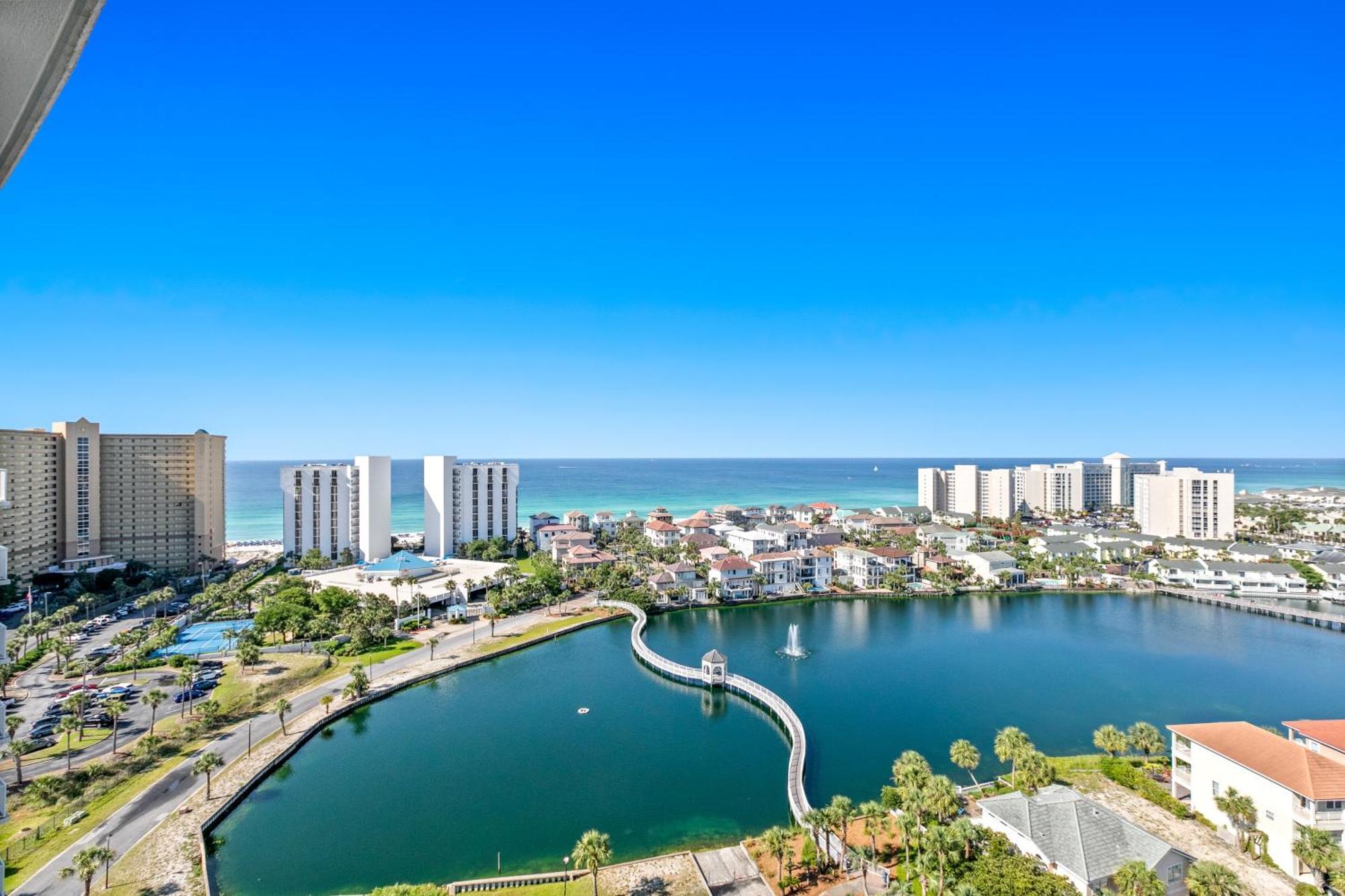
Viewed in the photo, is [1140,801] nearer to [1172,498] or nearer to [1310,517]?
[1172,498]

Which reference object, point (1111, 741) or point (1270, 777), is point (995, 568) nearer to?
point (1111, 741)

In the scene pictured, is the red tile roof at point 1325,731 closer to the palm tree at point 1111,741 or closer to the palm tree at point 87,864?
the palm tree at point 1111,741

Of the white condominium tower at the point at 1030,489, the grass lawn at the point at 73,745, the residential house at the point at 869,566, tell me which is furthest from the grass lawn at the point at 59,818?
the white condominium tower at the point at 1030,489

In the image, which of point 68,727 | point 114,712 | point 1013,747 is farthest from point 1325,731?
point 68,727

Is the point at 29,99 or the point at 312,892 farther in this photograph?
the point at 312,892

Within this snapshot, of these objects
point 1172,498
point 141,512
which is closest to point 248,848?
point 141,512

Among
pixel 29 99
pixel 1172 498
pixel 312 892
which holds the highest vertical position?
pixel 29 99
